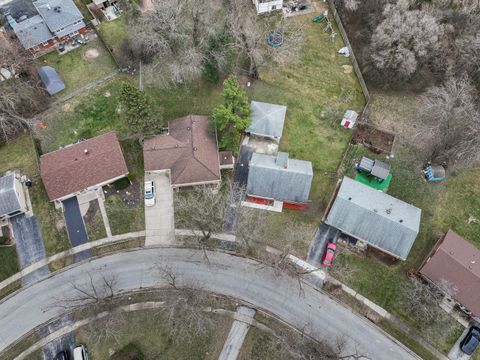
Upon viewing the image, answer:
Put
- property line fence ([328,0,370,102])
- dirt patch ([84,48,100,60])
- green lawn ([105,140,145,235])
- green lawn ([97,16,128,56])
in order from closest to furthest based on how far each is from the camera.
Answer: green lawn ([105,140,145,235]) → property line fence ([328,0,370,102]) → dirt patch ([84,48,100,60]) → green lawn ([97,16,128,56])

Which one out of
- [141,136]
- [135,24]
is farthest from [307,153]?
[135,24]

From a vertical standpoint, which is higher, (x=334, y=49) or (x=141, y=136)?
(x=334, y=49)

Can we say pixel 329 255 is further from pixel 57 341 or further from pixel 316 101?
pixel 57 341

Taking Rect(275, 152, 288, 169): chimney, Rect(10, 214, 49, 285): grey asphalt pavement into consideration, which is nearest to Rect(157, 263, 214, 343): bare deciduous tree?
Rect(10, 214, 49, 285): grey asphalt pavement

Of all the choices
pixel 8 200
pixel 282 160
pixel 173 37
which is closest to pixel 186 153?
pixel 282 160

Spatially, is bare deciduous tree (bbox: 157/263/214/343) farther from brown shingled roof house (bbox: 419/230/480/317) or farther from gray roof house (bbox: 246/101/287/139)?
brown shingled roof house (bbox: 419/230/480/317)

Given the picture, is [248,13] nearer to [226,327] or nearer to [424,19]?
[424,19]
